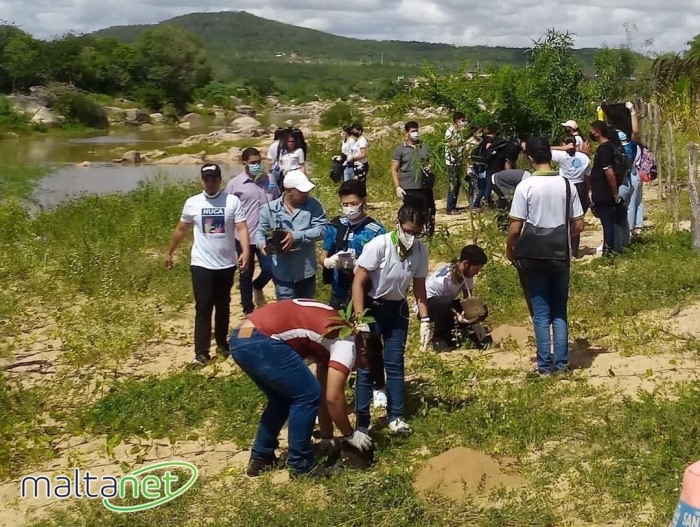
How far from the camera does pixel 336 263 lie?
18.4ft

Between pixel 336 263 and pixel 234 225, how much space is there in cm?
177

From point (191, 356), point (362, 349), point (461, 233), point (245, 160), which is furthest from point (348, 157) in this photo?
point (362, 349)

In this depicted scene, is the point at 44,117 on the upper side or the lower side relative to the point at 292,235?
upper

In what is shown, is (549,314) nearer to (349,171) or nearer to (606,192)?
(606,192)

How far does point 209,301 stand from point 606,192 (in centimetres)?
455

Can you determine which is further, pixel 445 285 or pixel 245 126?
pixel 245 126

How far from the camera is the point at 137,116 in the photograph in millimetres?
54750

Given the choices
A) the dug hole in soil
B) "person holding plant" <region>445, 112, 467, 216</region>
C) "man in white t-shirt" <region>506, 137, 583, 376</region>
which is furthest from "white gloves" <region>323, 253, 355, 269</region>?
"person holding plant" <region>445, 112, 467, 216</region>

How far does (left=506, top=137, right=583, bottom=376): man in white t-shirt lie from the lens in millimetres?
6012

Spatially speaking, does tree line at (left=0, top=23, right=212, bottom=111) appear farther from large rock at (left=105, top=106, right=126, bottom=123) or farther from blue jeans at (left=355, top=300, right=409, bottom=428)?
blue jeans at (left=355, top=300, right=409, bottom=428)

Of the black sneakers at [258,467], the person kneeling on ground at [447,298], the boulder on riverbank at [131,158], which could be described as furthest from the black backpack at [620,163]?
the boulder on riverbank at [131,158]

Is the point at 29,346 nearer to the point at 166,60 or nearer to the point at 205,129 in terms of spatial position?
the point at 205,129

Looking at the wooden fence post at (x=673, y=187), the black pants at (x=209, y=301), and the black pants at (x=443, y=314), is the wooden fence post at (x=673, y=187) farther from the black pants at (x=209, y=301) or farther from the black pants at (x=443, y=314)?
the black pants at (x=209, y=301)

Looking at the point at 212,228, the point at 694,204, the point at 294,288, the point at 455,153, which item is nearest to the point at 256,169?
the point at 212,228
